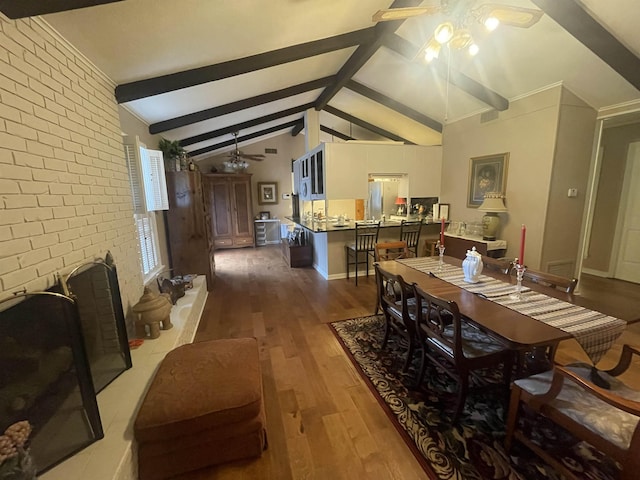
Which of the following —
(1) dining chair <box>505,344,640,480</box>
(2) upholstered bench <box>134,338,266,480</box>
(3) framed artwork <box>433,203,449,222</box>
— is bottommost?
(2) upholstered bench <box>134,338,266,480</box>

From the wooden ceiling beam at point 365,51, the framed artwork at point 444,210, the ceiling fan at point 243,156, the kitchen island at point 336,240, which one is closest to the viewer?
the wooden ceiling beam at point 365,51

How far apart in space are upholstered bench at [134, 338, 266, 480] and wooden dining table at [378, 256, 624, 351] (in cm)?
131

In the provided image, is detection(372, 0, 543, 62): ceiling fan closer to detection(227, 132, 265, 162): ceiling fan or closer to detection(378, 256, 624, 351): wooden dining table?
detection(378, 256, 624, 351): wooden dining table

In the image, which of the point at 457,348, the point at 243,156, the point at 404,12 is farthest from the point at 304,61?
the point at 243,156

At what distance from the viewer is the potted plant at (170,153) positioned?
3.89m

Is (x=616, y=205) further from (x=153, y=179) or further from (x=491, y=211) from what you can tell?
(x=153, y=179)

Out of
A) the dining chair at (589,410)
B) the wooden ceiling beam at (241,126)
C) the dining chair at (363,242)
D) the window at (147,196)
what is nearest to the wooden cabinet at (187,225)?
the window at (147,196)

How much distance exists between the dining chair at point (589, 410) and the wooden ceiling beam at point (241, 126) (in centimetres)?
550

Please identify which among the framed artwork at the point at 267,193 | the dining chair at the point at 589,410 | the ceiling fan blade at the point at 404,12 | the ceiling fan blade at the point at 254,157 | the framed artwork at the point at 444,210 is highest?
the ceiling fan blade at the point at 404,12

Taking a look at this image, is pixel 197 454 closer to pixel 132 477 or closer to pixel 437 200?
pixel 132 477

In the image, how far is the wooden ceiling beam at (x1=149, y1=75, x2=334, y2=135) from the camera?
143 inches

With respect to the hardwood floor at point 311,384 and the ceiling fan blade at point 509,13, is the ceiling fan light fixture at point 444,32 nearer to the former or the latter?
the ceiling fan blade at point 509,13

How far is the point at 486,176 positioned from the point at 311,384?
3951 mm

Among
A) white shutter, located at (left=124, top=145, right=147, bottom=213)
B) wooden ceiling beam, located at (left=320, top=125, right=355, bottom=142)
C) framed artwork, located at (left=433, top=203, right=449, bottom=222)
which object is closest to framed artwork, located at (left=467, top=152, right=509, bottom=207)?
framed artwork, located at (left=433, top=203, right=449, bottom=222)
